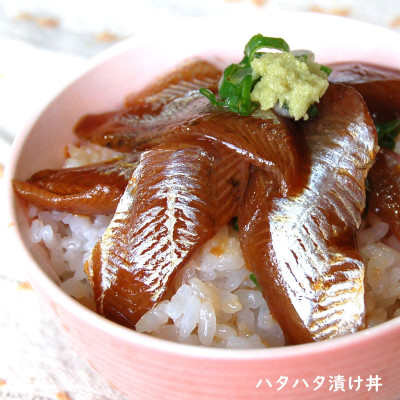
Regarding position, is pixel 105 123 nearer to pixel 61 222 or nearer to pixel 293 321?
pixel 61 222

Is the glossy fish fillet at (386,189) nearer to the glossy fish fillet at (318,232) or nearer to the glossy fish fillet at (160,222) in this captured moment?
the glossy fish fillet at (318,232)

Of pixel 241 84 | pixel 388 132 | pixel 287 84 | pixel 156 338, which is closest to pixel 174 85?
pixel 241 84

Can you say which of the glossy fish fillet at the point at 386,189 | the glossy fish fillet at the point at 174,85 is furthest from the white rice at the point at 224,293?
the glossy fish fillet at the point at 174,85

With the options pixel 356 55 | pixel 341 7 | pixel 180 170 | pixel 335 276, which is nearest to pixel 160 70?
pixel 356 55

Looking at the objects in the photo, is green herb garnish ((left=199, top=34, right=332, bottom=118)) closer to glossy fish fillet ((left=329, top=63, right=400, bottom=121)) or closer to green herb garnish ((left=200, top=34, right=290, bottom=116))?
green herb garnish ((left=200, top=34, right=290, bottom=116))

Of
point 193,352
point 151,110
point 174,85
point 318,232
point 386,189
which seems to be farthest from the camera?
point 174,85

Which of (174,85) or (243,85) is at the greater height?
(243,85)

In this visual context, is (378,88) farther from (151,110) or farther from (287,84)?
(151,110)
